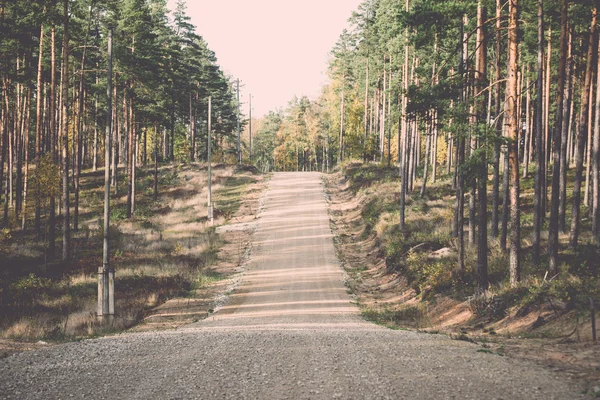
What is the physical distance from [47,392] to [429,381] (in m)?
5.56

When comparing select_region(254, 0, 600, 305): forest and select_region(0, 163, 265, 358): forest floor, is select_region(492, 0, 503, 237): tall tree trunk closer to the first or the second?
select_region(254, 0, 600, 305): forest

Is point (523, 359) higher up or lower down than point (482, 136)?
lower down

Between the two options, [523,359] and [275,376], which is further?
[523,359]

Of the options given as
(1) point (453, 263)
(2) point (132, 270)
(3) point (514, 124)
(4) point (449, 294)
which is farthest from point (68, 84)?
(3) point (514, 124)

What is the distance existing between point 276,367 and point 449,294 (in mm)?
9527

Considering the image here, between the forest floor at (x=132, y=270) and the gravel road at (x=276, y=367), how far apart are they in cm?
209

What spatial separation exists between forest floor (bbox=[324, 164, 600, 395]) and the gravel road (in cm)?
105

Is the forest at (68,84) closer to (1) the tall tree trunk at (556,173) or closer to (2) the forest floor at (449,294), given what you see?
(2) the forest floor at (449,294)

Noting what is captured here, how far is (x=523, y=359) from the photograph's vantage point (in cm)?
873

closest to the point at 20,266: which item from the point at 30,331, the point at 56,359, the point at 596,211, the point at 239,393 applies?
the point at 30,331

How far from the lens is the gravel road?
686 centimetres

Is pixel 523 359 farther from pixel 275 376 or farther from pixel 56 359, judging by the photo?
pixel 56 359

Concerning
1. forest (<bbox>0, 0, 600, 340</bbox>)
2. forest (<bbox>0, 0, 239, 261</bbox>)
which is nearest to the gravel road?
forest (<bbox>0, 0, 600, 340</bbox>)

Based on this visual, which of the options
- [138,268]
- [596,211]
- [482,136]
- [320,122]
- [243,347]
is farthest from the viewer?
[320,122]
